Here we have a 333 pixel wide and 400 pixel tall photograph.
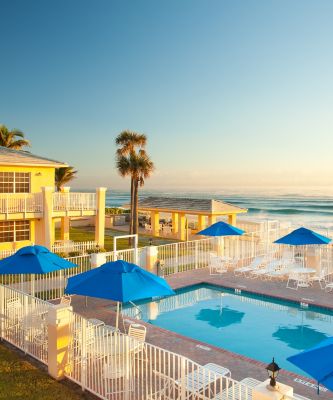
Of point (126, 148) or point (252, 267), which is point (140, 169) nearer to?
point (126, 148)

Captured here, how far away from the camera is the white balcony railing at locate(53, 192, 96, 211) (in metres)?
24.9

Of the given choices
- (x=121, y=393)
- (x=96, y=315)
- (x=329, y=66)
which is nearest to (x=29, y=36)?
(x=329, y=66)

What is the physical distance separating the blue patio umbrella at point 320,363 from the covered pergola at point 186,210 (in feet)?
90.7

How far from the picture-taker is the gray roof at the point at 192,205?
1288 inches

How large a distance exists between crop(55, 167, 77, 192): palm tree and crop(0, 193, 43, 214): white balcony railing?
25.2 metres

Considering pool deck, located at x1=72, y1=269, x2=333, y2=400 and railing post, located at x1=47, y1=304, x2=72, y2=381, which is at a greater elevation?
railing post, located at x1=47, y1=304, x2=72, y2=381

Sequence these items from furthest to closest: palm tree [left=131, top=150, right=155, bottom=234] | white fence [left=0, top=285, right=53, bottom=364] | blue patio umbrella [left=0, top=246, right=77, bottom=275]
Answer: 1. palm tree [left=131, top=150, right=155, bottom=234]
2. blue patio umbrella [left=0, top=246, right=77, bottom=275]
3. white fence [left=0, top=285, right=53, bottom=364]

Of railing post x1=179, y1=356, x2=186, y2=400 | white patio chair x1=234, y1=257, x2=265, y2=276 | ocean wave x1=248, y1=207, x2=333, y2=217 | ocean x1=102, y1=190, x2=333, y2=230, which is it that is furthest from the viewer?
ocean wave x1=248, y1=207, x2=333, y2=217

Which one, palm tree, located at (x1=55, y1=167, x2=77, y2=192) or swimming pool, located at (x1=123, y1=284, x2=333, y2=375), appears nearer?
swimming pool, located at (x1=123, y1=284, x2=333, y2=375)

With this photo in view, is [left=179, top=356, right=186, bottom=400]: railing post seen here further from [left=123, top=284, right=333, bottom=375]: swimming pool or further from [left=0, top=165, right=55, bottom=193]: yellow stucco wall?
[left=0, top=165, right=55, bottom=193]: yellow stucco wall

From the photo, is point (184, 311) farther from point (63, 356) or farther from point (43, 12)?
point (43, 12)

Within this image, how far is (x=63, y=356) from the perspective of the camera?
26.4 feet

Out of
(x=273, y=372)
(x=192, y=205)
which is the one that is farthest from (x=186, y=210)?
(x=273, y=372)

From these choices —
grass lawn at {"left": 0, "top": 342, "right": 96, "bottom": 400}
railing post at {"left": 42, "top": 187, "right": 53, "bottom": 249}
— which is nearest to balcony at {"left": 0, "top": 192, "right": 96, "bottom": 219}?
railing post at {"left": 42, "top": 187, "right": 53, "bottom": 249}
